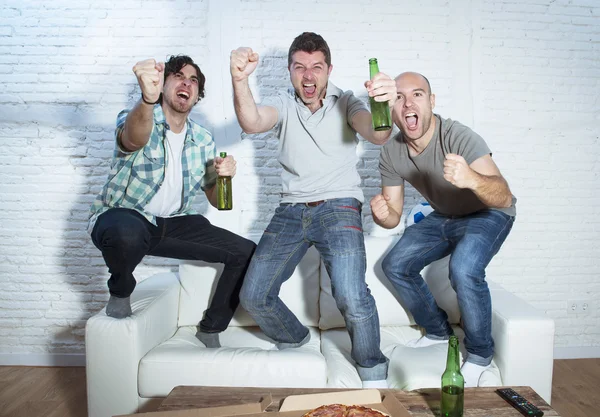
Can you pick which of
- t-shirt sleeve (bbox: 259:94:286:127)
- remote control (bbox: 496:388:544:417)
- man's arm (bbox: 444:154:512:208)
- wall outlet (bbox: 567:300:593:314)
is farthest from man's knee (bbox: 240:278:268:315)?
wall outlet (bbox: 567:300:593:314)

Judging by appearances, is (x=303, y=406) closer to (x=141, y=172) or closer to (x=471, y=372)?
(x=471, y=372)

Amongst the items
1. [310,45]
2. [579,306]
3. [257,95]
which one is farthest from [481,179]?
[579,306]

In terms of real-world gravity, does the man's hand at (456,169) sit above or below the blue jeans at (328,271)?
above

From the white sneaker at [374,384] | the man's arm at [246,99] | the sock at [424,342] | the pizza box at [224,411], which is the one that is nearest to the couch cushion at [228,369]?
the white sneaker at [374,384]

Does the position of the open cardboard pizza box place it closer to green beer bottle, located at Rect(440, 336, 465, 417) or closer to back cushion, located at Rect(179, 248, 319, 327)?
green beer bottle, located at Rect(440, 336, 465, 417)

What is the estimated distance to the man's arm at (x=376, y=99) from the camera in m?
2.07

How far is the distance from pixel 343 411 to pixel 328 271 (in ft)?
3.09

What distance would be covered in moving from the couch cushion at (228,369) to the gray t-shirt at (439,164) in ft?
2.95

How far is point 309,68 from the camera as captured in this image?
2471 mm

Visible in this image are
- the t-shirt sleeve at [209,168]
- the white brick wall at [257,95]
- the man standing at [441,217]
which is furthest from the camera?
the white brick wall at [257,95]

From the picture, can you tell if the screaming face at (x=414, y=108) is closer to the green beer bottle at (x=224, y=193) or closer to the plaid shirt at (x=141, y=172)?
the green beer bottle at (x=224, y=193)

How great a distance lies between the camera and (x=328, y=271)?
239 centimetres

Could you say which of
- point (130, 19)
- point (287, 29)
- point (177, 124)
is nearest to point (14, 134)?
point (130, 19)

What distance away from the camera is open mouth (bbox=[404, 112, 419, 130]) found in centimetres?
246
